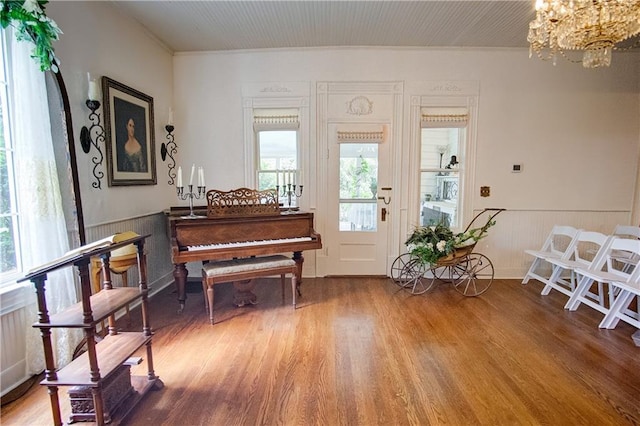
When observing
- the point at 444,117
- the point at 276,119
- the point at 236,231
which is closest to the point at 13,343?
the point at 236,231

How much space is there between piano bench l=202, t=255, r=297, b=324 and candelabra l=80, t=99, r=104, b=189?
126 cm

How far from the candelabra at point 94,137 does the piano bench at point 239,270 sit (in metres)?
1.26

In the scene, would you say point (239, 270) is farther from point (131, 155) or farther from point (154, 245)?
point (131, 155)

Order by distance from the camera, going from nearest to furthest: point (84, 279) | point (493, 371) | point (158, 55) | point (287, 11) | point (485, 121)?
point (84, 279) < point (493, 371) < point (287, 11) < point (158, 55) < point (485, 121)

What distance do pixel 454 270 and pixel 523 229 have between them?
1.18 metres

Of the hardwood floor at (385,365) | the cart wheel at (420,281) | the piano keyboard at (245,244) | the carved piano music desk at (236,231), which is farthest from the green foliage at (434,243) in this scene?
the piano keyboard at (245,244)

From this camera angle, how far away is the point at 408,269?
3984 millimetres

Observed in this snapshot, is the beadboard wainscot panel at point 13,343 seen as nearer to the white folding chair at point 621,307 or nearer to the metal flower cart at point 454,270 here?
the metal flower cart at point 454,270

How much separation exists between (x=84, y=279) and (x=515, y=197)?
4.66 metres

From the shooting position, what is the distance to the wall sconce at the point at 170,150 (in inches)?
155

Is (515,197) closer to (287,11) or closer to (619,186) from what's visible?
(619,186)

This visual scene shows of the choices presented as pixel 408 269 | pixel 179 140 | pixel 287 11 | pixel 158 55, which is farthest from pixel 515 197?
pixel 158 55

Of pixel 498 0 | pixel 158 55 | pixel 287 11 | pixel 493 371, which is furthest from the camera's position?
pixel 158 55

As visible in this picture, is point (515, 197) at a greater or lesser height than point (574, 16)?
lesser
